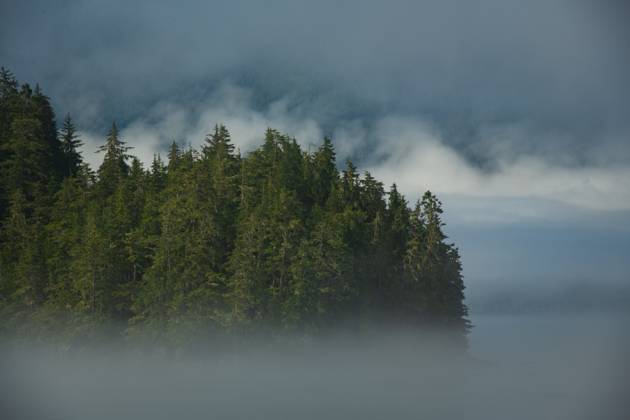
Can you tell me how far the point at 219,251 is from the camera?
7231 cm

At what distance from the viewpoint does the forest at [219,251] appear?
6769 centimetres

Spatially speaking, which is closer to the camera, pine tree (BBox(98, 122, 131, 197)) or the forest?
the forest

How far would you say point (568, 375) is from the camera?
85750 mm

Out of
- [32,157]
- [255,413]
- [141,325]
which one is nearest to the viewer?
[255,413]

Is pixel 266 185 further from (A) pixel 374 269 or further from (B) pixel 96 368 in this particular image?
(B) pixel 96 368

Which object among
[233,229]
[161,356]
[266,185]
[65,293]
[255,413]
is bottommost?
[255,413]

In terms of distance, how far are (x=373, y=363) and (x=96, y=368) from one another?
34.7m

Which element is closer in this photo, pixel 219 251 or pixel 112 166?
pixel 219 251

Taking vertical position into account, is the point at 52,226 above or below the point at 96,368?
above

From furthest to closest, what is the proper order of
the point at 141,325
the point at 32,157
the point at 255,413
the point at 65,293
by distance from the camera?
the point at 32,157 < the point at 65,293 < the point at 141,325 < the point at 255,413

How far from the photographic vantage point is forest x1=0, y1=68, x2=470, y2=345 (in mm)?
67688

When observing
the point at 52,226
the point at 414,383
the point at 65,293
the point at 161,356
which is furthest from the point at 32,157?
the point at 414,383

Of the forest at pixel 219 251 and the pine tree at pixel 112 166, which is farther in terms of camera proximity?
the pine tree at pixel 112 166

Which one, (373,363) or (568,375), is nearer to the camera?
(373,363)
